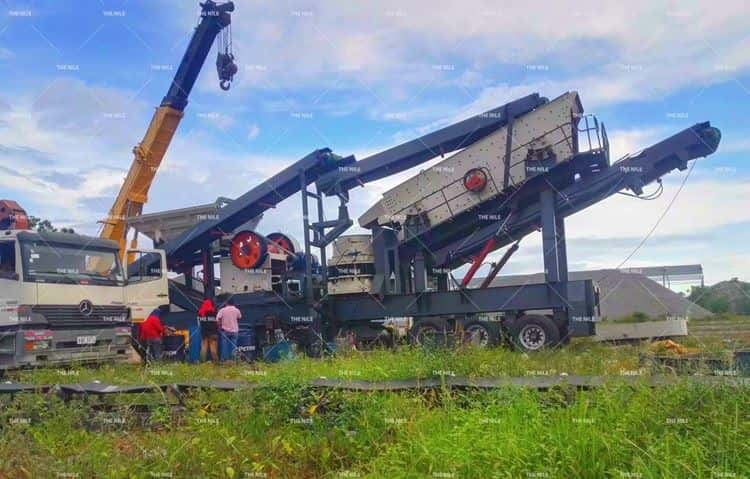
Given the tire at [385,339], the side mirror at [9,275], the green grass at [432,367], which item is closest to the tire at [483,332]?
the tire at [385,339]

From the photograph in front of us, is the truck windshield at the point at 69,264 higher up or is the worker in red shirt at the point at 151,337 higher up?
the truck windshield at the point at 69,264

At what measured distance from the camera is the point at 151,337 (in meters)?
13.0

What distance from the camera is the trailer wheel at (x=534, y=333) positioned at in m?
11.9

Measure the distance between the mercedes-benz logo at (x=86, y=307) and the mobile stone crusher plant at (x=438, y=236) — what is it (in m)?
3.41

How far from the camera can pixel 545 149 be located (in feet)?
40.7

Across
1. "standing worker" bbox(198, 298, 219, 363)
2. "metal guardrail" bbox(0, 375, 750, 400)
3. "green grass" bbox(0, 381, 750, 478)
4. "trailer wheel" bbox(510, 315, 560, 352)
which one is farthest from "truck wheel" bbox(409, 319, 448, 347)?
"green grass" bbox(0, 381, 750, 478)

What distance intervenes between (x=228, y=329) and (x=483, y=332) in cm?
524

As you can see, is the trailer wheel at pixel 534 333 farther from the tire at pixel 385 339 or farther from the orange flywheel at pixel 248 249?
the orange flywheel at pixel 248 249

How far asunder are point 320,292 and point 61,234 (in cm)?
539

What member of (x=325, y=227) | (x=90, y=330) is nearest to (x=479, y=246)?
(x=325, y=227)

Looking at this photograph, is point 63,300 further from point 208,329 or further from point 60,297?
point 208,329

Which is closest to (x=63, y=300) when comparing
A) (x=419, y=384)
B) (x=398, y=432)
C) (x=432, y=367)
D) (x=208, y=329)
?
(x=208, y=329)

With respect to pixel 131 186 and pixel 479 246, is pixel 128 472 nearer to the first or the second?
pixel 479 246

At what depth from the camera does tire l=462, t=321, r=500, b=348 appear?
41.1ft
